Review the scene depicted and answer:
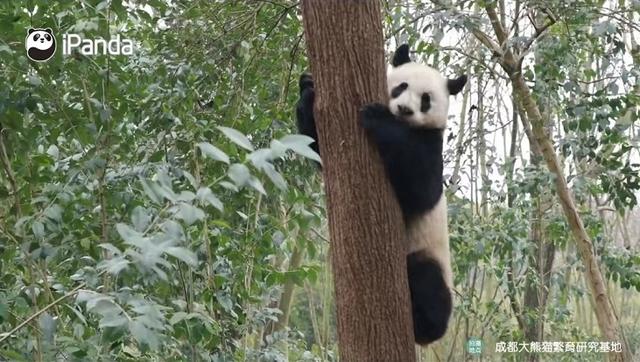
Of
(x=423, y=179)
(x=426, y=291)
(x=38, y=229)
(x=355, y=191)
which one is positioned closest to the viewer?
(x=38, y=229)

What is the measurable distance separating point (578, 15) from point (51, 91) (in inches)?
99.3

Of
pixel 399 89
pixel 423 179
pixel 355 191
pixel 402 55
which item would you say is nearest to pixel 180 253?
pixel 355 191

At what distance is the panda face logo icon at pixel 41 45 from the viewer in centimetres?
247

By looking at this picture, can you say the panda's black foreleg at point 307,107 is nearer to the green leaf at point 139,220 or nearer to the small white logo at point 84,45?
the small white logo at point 84,45

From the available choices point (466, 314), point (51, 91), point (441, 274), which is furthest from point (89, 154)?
point (466, 314)

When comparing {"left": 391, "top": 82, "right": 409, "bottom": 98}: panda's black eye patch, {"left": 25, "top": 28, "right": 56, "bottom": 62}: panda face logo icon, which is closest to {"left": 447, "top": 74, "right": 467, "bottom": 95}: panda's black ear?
{"left": 391, "top": 82, "right": 409, "bottom": 98}: panda's black eye patch

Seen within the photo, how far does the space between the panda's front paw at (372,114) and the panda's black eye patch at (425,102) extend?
0.93 meters

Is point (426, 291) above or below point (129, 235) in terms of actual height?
below

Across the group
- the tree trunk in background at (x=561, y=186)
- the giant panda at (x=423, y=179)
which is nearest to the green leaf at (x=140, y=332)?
the giant panda at (x=423, y=179)

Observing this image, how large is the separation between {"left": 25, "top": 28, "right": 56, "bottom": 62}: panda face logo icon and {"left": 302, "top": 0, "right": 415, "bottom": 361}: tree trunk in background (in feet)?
2.75

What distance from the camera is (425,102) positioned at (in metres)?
3.35

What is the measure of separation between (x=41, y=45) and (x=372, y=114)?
1095 mm

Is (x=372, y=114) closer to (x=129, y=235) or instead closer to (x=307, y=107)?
(x=307, y=107)

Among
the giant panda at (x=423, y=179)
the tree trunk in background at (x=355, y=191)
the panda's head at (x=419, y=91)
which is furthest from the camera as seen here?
the panda's head at (x=419, y=91)
